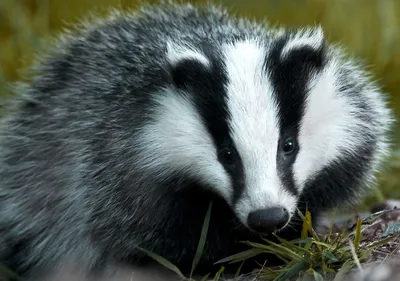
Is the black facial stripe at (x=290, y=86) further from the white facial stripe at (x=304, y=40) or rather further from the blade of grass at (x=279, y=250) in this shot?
the blade of grass at (x=279, y=250)

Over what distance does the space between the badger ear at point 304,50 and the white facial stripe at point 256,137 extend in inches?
9.0

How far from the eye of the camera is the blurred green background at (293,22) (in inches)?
294

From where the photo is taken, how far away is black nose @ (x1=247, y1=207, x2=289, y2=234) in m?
4.52

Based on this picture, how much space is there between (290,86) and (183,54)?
0.52 m

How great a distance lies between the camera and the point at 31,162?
5.55 metres

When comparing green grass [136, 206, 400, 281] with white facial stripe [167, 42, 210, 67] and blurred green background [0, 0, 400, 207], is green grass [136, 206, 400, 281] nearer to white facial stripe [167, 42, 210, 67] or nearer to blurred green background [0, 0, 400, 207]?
white facial stripe [167, 42, 210, 67]

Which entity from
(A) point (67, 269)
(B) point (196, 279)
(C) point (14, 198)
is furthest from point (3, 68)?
(B) point (196, 279)

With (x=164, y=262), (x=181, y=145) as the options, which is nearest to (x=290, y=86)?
(x=181, y=145)

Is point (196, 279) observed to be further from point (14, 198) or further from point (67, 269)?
point (14, 198)

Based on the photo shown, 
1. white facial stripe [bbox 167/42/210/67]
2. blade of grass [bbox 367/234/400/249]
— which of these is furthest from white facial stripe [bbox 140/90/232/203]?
blade of grass [bbox 367/234/400/249]

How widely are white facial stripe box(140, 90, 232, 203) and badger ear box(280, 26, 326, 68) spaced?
0.51 m

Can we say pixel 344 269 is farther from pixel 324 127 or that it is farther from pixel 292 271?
pixel 324 127

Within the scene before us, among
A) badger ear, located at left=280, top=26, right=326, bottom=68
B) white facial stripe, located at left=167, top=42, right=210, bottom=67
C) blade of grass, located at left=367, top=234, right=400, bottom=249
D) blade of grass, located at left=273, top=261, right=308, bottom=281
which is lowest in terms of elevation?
blade of grass, located at left=273, top=261, right=308, bottom=281

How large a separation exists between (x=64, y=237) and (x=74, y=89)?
2.56ft
